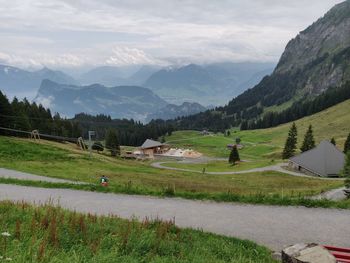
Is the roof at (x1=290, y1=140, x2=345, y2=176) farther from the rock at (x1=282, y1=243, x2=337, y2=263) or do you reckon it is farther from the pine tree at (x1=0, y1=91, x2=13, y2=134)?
the rock at (x1=282, y1=243, x2=337, y2=263)

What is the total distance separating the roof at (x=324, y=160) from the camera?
88.2m

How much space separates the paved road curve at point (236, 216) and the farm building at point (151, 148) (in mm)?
151978

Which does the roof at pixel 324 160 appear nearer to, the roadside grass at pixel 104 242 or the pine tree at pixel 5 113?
the pine tree at pixel 5 113

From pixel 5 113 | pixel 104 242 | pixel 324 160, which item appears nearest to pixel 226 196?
pixel 104 242

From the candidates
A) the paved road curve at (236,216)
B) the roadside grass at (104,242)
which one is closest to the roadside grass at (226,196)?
the paved road curve at (236,216)

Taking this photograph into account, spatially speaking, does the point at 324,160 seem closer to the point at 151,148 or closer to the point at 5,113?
the point at 5,113

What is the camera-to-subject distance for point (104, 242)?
10180mm

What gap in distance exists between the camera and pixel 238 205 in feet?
63.5

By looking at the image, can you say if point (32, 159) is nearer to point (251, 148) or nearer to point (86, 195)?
point (86, 195)

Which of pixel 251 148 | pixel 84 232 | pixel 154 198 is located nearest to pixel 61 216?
pixel 84 232

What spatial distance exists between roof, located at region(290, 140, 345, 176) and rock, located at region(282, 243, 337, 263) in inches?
3294

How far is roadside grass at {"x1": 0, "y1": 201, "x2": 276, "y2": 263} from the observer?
8.57 metres

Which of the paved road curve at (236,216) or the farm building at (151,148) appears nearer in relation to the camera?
the paved road curve at (236,216)

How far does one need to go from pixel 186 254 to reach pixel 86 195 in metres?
12.9
